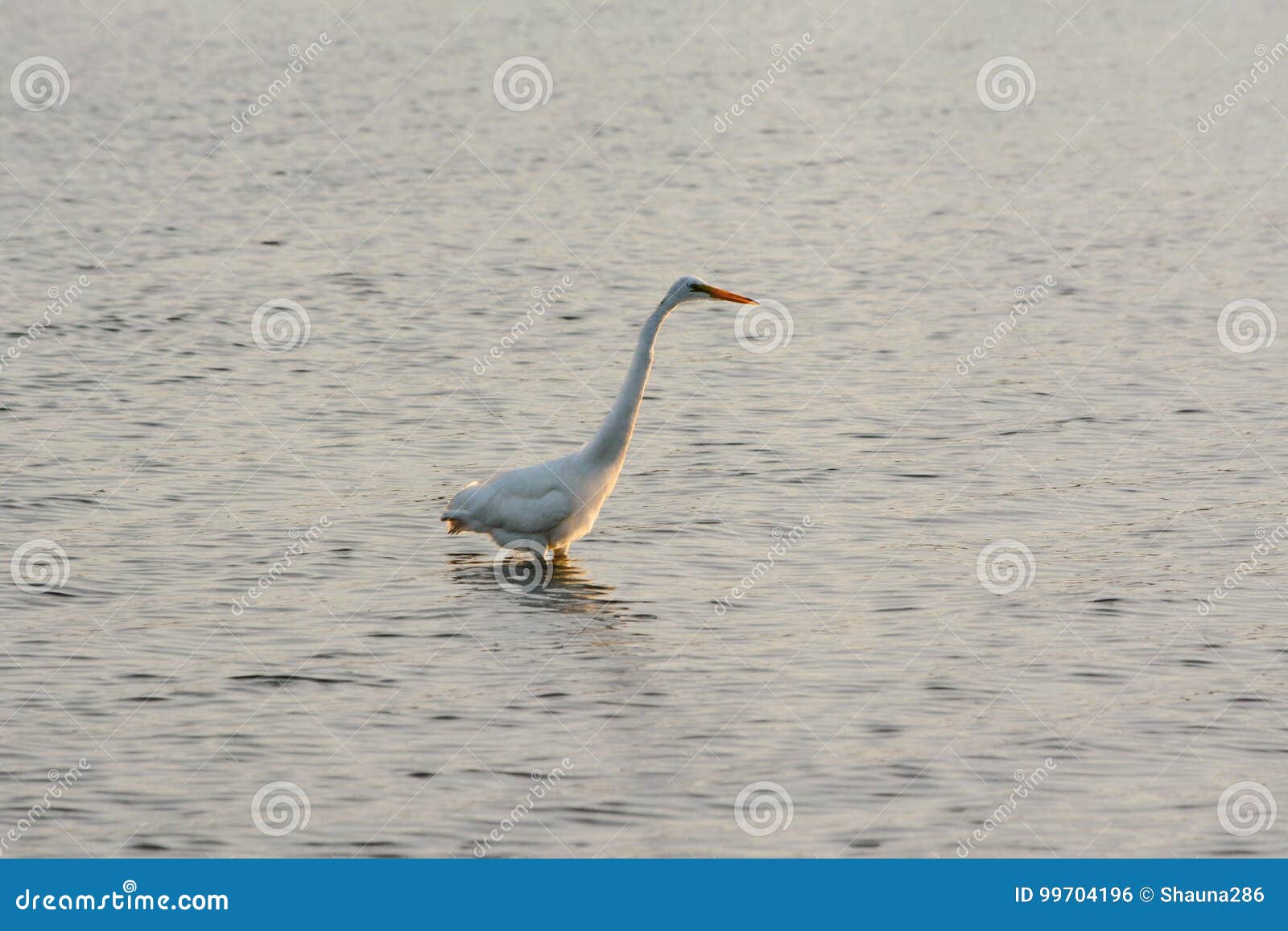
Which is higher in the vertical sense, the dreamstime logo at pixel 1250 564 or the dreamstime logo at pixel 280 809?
the dreamstime logo at pixel 1250 564

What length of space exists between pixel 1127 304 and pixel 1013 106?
17.7 m

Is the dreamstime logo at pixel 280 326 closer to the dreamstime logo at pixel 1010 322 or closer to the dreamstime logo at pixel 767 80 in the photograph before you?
the dreamstime logo at pixel 1010 322

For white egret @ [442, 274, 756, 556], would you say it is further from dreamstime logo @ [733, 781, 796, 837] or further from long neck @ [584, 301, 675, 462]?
dreamstime logo @ [733, 781, 796, 837]

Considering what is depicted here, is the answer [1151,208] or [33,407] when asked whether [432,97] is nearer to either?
[1151,208]

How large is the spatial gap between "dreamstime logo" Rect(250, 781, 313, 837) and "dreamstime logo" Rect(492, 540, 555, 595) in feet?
13.3

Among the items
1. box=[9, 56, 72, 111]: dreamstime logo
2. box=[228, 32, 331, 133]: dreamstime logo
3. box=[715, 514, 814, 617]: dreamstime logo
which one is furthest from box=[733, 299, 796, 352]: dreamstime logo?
box=[9, 56, 72, 111]: dreamstime logo

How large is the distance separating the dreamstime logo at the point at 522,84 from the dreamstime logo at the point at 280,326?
1709 cm

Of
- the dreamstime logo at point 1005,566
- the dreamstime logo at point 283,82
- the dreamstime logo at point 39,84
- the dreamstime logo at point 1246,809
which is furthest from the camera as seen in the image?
the dreamstime logo at point 39,84

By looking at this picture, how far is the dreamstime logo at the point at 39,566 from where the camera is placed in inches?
535

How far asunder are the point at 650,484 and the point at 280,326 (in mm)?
7529

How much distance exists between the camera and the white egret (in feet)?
46.1

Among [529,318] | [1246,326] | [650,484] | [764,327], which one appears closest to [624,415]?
[650,484]

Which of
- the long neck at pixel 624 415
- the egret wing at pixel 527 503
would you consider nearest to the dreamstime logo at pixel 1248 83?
the long neck at pixel 624 415

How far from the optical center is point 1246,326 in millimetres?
22516
